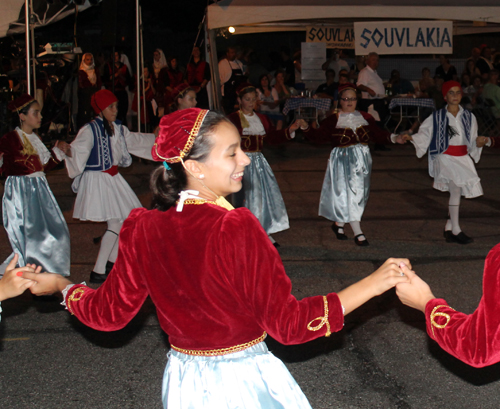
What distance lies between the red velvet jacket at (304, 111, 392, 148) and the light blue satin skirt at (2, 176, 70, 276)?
3.15 meters

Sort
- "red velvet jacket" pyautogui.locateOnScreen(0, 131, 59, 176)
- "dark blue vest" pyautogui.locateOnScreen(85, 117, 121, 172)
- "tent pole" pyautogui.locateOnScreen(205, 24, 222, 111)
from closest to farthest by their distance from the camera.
A: "red velvet jacket" pyautogui.locateOnScreen(0, 131, 59, 176), "dark blue vest" pyautogui.locateOnScreen(85, 117, 121, 172), "tent pole" pyautogui.locateOnScreen(205, 24, 222, 111)

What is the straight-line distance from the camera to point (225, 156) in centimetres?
216

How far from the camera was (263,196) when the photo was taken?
23.4ft

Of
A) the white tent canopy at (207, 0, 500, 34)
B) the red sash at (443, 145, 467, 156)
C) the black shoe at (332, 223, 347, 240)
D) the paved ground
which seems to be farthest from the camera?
the white tent canopy at (207, 0, 500, 34)

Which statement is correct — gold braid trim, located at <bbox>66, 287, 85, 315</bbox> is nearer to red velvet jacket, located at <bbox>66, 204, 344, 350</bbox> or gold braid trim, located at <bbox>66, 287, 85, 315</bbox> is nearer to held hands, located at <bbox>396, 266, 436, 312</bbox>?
red velvet jacket, located at <bbox>66, 204, 344, 350</bbox>

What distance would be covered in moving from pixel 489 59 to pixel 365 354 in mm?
14344

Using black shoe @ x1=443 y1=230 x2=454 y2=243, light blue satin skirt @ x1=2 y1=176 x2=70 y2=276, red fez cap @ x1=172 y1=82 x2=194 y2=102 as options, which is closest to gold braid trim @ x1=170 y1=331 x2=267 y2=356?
light blue satin skirt @ x1=2 y1=176 x2=70 y2=276

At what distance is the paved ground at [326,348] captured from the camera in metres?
3.82

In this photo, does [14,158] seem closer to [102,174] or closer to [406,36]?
[102,174]

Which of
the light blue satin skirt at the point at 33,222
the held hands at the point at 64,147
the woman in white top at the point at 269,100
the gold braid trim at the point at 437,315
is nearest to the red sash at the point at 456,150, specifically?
the held hands at the point at 64,147

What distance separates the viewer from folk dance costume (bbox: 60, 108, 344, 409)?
76.4 inches

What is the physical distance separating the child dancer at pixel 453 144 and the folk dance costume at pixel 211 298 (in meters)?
5.21

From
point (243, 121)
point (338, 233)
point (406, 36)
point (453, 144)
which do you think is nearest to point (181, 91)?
point (243, 121)

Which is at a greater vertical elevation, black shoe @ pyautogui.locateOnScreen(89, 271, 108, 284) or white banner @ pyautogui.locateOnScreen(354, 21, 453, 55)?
white banner @ pyautogui.locateOnScreen(354, 21, 453, 55)
